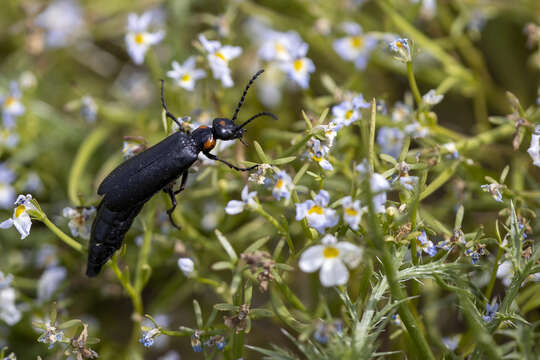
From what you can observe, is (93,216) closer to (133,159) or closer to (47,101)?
(133,159)

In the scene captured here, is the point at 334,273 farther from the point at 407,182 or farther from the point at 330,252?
the point at 407,182

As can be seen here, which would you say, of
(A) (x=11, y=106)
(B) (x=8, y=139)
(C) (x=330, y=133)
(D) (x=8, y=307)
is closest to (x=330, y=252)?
(C) (x=330, y=133)

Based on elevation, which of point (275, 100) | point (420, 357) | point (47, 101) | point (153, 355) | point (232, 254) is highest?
point (232, 254)

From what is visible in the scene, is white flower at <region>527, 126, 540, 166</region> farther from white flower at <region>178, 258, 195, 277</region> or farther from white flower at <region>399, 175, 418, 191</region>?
white flower at <region>178, 258, 195, 277</region>

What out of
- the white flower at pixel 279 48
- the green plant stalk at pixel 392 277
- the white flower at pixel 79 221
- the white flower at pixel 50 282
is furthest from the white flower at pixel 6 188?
the green plant stalk at pixel 392 277

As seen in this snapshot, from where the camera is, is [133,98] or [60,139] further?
[133,98]

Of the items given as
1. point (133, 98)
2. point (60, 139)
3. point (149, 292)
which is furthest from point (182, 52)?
point (149, 292)

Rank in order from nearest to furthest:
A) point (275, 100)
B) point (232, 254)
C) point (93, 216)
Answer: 1. point (232, 254)
2. point (93, 216)
3. point (275, 100)
